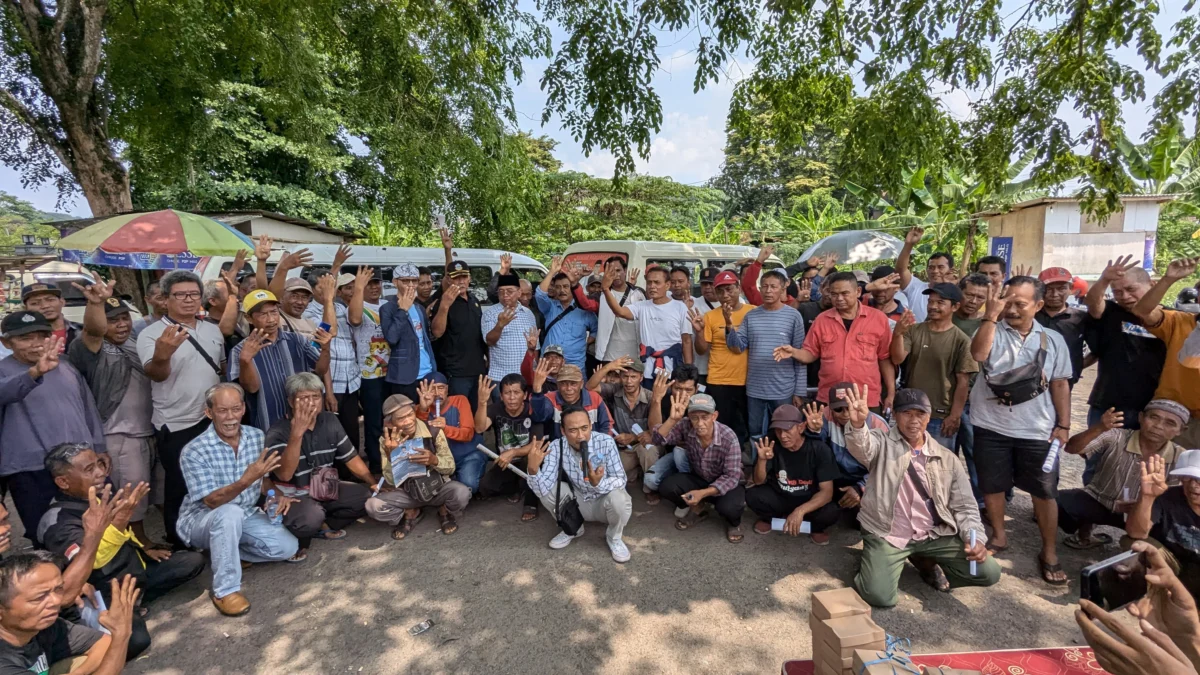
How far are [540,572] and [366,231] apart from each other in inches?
700

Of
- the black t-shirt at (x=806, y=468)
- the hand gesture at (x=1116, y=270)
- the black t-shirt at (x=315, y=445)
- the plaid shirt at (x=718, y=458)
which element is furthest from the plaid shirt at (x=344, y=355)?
the hand gesture at (x=1116, y=270)

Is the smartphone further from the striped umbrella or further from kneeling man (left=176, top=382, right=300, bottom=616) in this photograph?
the striped umbrella

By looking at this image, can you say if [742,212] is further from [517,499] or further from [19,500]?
[19,500]

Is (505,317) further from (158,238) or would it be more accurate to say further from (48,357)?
(158,238)

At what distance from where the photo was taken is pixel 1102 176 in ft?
15.0

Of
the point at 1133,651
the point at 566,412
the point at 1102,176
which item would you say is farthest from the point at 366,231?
the point at 1133,651

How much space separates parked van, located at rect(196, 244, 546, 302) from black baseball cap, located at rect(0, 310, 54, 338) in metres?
5.04

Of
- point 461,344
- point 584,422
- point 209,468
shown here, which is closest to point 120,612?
point 209,468

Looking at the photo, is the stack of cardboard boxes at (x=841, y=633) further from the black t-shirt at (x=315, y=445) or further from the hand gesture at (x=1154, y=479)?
the black t-shirt at (x=315, y=445)

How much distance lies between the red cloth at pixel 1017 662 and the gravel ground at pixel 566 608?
0.58 meters

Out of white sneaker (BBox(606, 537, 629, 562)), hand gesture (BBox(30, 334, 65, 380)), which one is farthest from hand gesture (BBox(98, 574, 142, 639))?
white sneaker (BBox(606, 537, 629, 562))

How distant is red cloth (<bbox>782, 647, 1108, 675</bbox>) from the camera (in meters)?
2.33

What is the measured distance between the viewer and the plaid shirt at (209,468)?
3422 mm

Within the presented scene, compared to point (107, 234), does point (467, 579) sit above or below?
below
